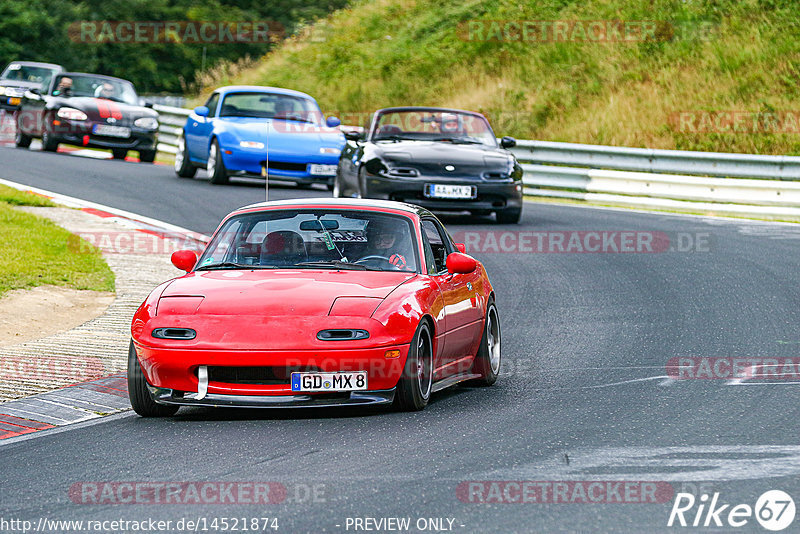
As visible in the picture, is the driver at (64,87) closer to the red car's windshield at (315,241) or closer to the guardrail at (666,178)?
the guardrail at (666,178)

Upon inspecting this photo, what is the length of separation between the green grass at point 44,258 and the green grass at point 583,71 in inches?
537

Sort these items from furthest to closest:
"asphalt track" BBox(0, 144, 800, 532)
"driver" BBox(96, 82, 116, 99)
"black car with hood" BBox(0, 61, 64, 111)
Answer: "black car with hood" BBox(0, 61, 64, 111), "driver" BBox(96, 82, 116, 99), "asphalt track" BBox(0, 144, 800, 532)

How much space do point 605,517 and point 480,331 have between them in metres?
3.78

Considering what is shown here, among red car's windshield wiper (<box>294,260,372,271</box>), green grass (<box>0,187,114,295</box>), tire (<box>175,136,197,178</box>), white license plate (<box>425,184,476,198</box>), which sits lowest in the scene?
tire (<box>175,136,197,178</box>)

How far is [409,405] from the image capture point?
766 centimetres

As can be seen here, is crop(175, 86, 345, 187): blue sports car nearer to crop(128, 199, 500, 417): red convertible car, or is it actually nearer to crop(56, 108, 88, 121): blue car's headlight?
crop(56, 108, 88, 121): blue car's headlight

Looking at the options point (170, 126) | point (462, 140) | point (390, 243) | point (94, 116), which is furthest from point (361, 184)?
point (170, 126)

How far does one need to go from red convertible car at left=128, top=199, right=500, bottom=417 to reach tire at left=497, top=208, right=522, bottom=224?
9.12 meters

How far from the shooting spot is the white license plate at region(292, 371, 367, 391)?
732cm

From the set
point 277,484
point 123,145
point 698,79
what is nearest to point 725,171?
point 698,79

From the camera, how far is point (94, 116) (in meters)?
25.3

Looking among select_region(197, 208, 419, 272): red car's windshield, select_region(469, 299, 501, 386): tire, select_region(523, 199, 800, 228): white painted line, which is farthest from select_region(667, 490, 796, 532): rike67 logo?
select_region(523, 199, 800, 228): white painted line

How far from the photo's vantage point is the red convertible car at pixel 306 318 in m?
7.36

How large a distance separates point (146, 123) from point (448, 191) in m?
10.3
